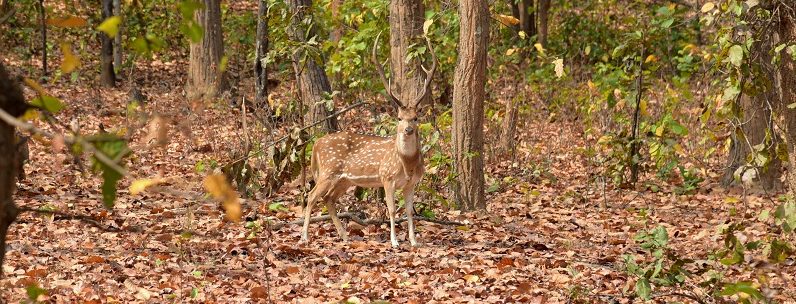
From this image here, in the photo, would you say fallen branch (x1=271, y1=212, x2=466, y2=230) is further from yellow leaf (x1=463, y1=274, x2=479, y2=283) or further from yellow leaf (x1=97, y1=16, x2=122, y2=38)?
yellow leaf (x1=97, y1=16, x2=122, y2=38)

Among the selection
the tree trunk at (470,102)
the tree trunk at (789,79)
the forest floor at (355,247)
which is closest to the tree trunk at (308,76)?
the forest floor at (355,247)

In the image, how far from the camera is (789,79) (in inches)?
320

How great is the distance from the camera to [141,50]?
3438 mm

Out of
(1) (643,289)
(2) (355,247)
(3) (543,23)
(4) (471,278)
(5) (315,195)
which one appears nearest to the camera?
(1) (643,289)

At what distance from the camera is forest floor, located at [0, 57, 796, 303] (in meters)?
7.91

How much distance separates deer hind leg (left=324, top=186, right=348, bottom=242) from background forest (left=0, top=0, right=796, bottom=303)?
0.16 metres

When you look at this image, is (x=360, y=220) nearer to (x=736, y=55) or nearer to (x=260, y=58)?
(x=736, y=55)

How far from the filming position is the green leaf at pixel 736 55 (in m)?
7.25

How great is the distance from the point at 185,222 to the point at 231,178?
0.65 m

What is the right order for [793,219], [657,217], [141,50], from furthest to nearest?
1. [657,217]
2. [793,219]
3. [141,50]

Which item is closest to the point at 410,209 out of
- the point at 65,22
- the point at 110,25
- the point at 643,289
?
the point at 643,289

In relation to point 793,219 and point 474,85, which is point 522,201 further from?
point 793,219

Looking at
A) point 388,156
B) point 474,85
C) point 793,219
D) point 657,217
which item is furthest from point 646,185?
point 793,219

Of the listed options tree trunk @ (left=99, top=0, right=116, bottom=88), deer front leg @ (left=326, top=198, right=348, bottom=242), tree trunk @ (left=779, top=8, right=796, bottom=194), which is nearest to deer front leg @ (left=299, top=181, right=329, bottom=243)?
deer front leg @ (left=326, top=198, right=348, bottom=242)
